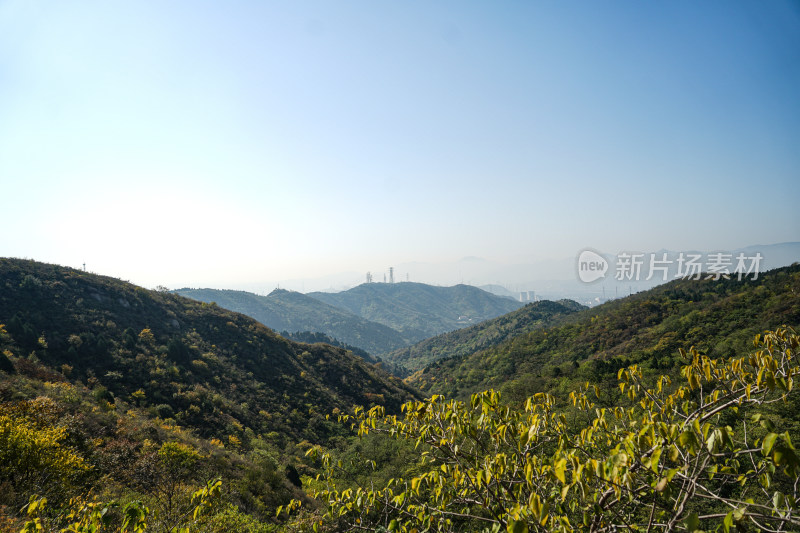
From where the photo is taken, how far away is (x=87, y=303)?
4219 cm

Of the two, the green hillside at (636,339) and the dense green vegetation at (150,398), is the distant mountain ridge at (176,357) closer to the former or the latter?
the dense green vegetation at (150,398)

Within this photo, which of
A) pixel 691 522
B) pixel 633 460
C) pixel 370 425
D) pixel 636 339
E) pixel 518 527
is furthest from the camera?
pixel 636 339

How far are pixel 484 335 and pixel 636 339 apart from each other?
9687cm

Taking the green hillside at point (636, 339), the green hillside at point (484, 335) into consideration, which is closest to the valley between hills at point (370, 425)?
the green hillside at point (636, 339)

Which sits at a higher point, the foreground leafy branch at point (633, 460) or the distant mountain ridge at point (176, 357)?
the foreground leafy branch at point (633, 460)

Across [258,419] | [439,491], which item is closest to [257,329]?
[258,419]

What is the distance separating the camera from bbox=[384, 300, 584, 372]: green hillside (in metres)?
136

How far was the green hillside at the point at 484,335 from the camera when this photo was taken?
13562 cm

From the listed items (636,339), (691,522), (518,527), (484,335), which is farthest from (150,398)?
(484,335)

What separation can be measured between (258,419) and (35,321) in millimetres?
25191

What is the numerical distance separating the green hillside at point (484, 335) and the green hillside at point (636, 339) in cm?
4644

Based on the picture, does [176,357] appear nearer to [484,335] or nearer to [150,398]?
[150,398]

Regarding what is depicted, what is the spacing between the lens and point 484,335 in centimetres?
15038

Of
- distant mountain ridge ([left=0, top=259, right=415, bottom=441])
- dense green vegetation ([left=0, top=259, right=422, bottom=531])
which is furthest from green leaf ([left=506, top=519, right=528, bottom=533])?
distant mountain ridge ([left=0, top=259, right=415, bottom=441])
